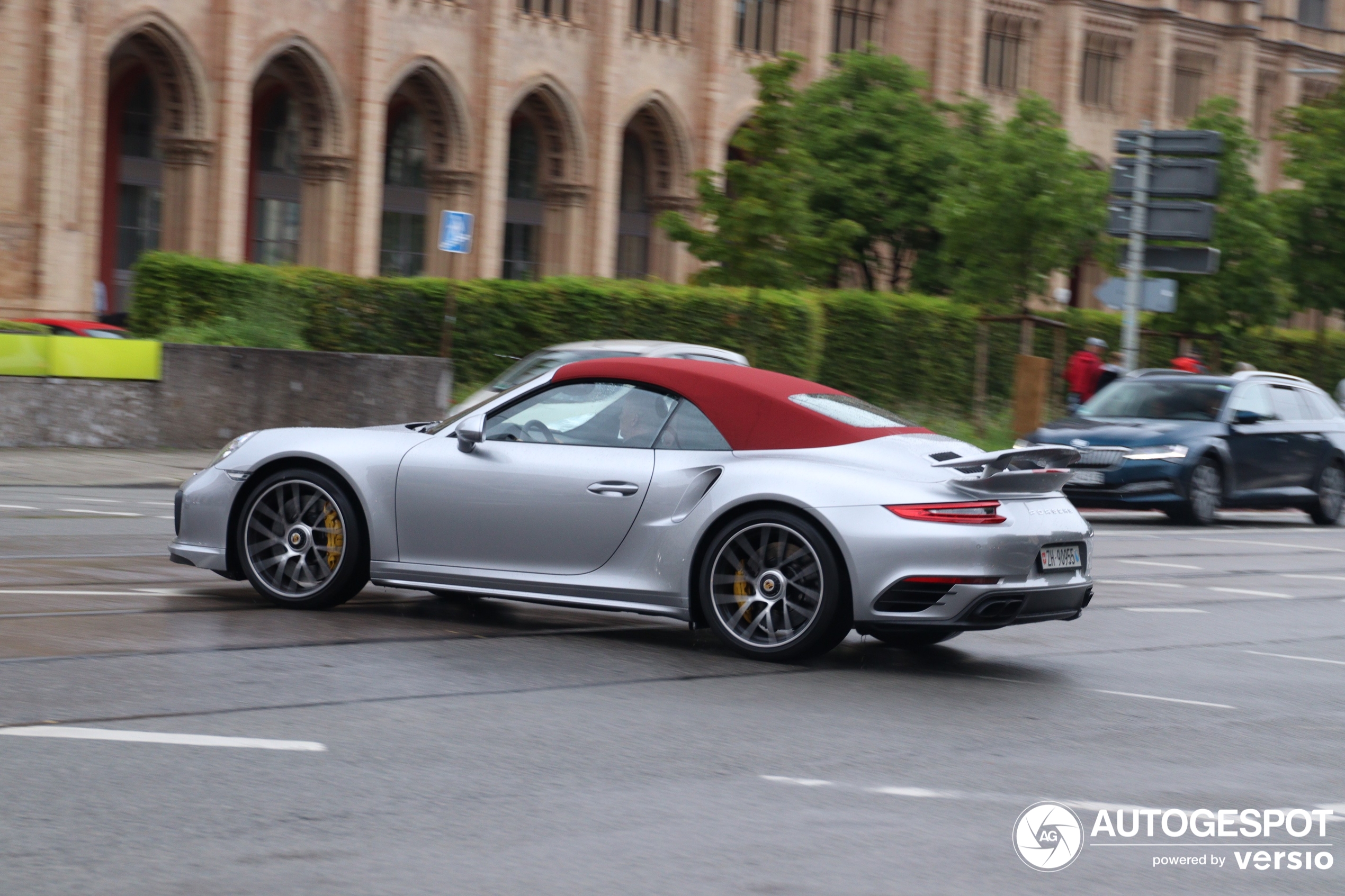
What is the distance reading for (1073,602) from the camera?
8.07 meters

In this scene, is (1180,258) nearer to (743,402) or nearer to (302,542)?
(743,402)

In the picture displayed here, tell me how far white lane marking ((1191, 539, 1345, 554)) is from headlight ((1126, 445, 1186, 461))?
1.22 m

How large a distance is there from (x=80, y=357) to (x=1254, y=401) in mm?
12958

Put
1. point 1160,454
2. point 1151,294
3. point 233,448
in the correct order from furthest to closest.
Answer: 1. point 1151,294
2. point 1160,454
3. point 233,448

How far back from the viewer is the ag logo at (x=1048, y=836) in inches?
189

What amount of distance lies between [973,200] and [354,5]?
54.1 ft

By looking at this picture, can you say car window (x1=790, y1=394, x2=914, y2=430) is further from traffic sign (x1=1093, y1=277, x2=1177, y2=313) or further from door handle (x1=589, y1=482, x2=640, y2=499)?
traffic sign (x1=1093, y1=277, x2=1177, y2=313)

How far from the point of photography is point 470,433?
838 centimetres

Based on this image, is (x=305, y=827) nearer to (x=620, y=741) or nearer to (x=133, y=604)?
(x=620, y=741)

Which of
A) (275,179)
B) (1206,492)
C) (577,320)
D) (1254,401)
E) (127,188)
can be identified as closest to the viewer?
(1206,492)

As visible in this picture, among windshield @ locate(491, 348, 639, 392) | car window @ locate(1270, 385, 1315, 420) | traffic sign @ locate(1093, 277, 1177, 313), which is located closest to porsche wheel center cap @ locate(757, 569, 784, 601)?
windshield @ locate(491, 348, 639, 392)

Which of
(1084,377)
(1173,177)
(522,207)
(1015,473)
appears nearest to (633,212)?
(522,207)

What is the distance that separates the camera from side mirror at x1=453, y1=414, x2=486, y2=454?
838cm

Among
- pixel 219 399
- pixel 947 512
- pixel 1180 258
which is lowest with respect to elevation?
pixel 219 399
